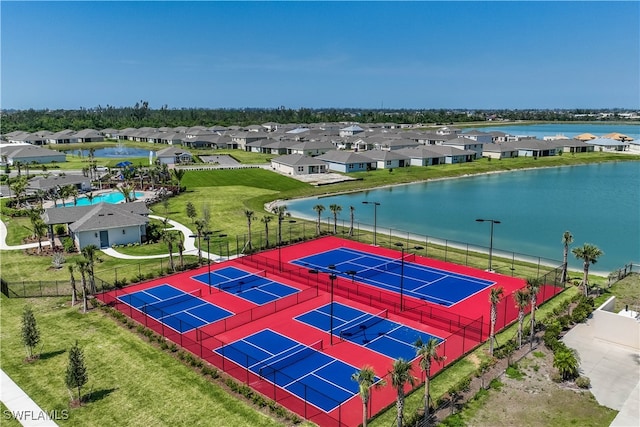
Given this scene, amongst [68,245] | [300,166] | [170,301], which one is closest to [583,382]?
[170,301]

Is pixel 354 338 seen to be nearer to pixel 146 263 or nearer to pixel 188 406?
pixel 188 406

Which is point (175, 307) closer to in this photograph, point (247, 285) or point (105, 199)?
point (247, 285)

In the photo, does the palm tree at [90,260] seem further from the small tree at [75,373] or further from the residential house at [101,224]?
the small tree at [75,373]

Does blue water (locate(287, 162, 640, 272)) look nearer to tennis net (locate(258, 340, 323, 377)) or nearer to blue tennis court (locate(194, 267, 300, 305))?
blue tennis court (locate(194, 267, 300, 305))

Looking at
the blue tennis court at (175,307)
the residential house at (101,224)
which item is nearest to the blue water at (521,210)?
the residential house at (101,224)

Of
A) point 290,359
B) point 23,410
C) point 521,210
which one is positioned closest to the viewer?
point 23,410

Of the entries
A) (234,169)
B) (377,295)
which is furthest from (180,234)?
(234,169)
